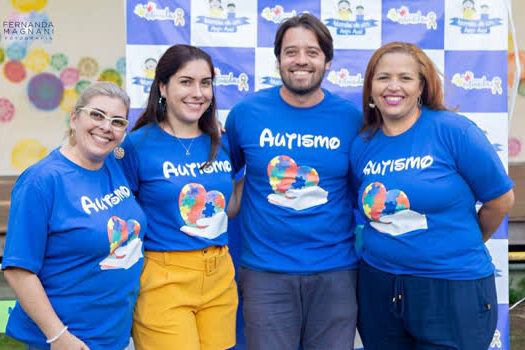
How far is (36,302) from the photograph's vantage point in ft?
5.57

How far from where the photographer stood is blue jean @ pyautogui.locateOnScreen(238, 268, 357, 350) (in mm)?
2244

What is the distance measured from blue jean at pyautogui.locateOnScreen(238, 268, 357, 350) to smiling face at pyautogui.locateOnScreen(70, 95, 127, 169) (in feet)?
2.72

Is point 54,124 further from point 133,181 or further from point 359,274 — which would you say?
point 359,274

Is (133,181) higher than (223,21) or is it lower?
lower

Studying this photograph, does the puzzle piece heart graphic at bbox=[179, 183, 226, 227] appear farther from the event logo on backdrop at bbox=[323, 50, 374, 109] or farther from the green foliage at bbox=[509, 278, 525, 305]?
the green foliage at bbox=[509, 278, 525, 305]

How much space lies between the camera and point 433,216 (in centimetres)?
199

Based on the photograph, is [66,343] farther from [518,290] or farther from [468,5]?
[518,290]

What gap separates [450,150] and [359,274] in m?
0.62

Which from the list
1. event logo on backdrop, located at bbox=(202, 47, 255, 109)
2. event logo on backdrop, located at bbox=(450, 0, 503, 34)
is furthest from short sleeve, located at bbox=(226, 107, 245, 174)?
event logo on backdrop, located at bbox=(450, 0, 503, 34)

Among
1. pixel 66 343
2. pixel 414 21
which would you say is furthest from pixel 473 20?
pixel 66 343

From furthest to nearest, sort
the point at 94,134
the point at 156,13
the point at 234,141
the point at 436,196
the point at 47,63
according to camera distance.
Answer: the point at 47,63
the point at 156,13
the point at 234,141
the point at 436,196
the point at 94,134

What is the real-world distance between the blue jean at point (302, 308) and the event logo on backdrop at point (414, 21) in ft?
4.76

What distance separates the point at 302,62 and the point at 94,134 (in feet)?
2.89

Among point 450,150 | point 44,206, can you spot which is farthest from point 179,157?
point 450,150
